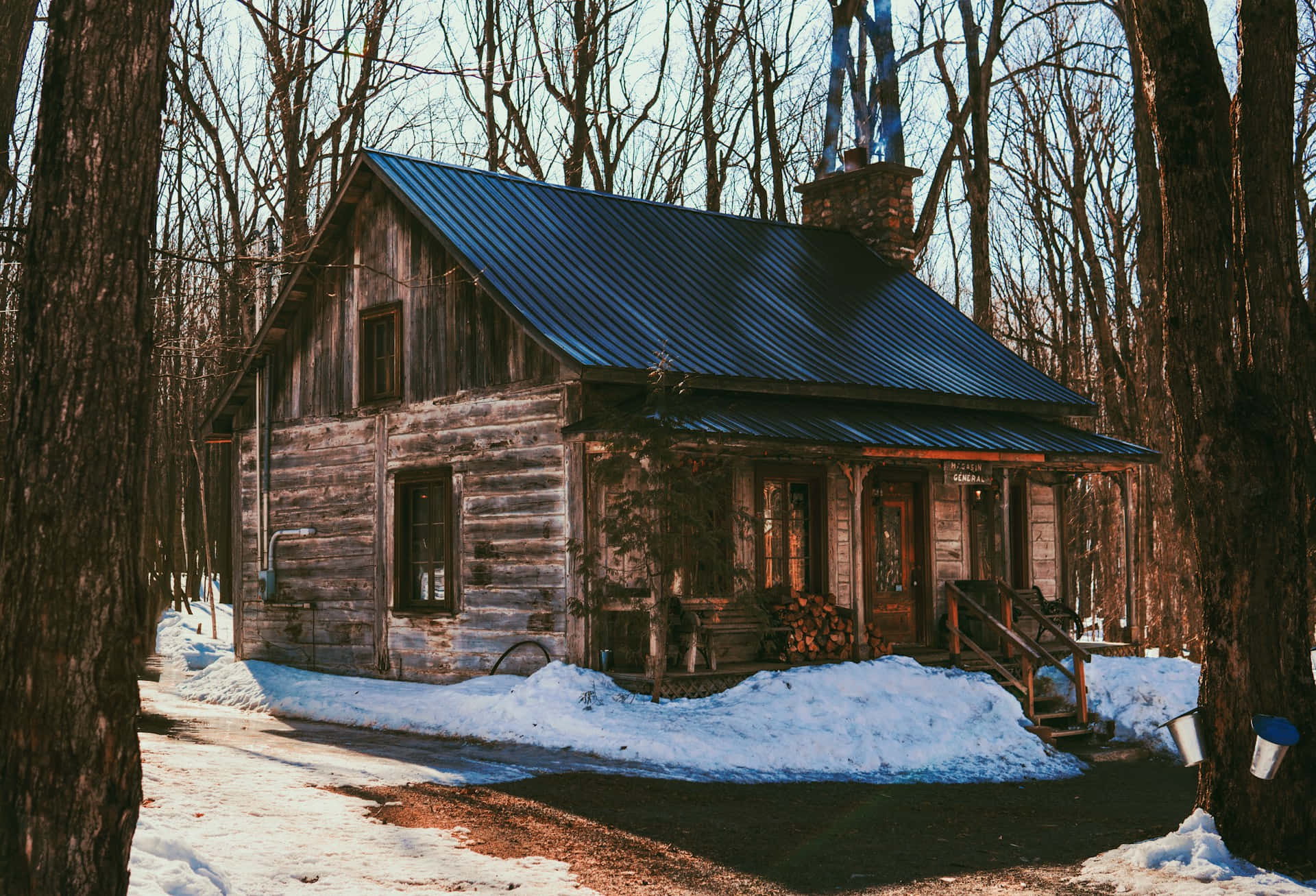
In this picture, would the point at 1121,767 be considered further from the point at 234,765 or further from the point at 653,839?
the point at 234,765

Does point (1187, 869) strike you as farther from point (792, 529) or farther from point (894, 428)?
point (792, 529)

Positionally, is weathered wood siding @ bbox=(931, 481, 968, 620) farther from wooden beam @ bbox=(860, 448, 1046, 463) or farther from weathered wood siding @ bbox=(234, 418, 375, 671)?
weathered wood siding @ bbox=(234, 418, 375, 671)

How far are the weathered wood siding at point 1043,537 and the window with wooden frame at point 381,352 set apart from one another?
9.52 meters

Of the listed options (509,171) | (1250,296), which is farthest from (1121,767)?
(509,171)

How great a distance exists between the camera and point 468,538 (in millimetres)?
15969

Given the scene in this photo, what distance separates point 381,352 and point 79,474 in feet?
41.7

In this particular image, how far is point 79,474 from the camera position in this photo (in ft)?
17.3

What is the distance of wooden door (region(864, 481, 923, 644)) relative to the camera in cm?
1777

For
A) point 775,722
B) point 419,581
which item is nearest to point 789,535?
point 775,722

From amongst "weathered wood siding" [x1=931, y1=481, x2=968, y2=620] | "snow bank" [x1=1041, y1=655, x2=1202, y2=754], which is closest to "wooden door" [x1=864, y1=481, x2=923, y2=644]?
"weathered wood siding" [x1=931, y1=481, x2=968, y2=620]

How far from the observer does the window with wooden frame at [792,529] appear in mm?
16609

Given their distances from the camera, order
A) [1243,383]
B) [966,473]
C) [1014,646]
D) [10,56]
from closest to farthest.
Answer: [1243,383] → [10,56] → [1014,646] → [966,473]

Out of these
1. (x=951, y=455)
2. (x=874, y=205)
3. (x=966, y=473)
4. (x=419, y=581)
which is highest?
(x=874, y=205)

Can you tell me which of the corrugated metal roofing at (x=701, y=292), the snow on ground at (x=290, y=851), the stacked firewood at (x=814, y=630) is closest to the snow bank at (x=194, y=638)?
the corrugated metal roofing at (x=701, y=292)
